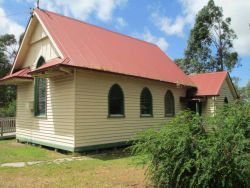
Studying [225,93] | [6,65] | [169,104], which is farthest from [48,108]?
[6,65]

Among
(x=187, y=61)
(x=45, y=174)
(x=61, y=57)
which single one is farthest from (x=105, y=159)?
(x=187, y=61)

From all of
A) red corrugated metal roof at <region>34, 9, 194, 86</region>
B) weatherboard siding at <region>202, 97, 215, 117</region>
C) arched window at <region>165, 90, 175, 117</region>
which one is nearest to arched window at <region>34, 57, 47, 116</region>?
red corrugated metal roof at <region>34, 9, 194, 86</region>

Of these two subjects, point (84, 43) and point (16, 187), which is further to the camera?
point (84, 43)

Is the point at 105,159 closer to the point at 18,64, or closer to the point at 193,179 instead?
the point at 193,179

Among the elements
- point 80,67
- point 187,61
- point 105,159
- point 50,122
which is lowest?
point 105,159

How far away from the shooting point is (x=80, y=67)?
40.1 feet

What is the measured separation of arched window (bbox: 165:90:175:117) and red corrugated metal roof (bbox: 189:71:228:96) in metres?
2.24

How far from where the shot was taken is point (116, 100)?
1462cm

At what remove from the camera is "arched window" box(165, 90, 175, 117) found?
60.5 ft

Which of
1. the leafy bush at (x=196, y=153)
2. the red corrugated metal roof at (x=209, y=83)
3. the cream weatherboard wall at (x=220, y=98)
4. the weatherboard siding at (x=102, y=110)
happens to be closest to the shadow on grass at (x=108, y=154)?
the weatherboard siding at (x=102, y=110)

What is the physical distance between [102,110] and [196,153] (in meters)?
8.03

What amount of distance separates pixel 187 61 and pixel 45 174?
32.2 meters

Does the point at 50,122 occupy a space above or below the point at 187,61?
below

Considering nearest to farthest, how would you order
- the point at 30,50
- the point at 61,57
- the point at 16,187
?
the point at 16,187 < the point at 61,57 < the point at 30,50
